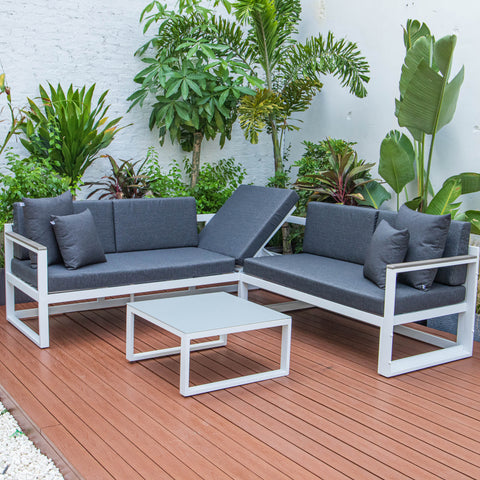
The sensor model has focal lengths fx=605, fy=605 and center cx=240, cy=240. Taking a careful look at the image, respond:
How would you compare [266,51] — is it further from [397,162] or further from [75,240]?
[75,240]

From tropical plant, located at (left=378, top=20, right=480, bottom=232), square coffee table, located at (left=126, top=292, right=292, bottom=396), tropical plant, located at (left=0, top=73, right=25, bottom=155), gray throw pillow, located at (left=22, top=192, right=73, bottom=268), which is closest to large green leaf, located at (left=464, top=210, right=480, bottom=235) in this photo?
tropical plant, located at (left=378, top=20, right=480, bottom=232)

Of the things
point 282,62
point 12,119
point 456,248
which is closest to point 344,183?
point 282,62

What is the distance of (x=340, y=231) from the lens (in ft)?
15.5

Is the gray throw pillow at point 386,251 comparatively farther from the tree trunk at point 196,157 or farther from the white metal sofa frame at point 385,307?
the tree trunk at point 196,157

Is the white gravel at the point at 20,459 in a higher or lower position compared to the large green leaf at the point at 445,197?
lower

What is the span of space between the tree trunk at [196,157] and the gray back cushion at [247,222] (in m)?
1.22

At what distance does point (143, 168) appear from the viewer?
6270 millimetres

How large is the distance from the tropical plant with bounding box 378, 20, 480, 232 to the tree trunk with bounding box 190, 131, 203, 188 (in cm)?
208

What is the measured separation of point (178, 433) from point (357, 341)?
73.1 inches

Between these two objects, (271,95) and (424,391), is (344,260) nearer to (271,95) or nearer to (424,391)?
(424,391)

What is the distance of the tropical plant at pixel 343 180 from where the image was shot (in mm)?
5383

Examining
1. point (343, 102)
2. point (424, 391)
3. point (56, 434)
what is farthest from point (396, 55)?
point (56, 434)

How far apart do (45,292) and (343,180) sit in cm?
284

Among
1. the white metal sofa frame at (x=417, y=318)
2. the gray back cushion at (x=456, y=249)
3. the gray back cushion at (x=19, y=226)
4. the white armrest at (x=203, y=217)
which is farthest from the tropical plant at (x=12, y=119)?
the gray back cushion at (x=456, y=249)
